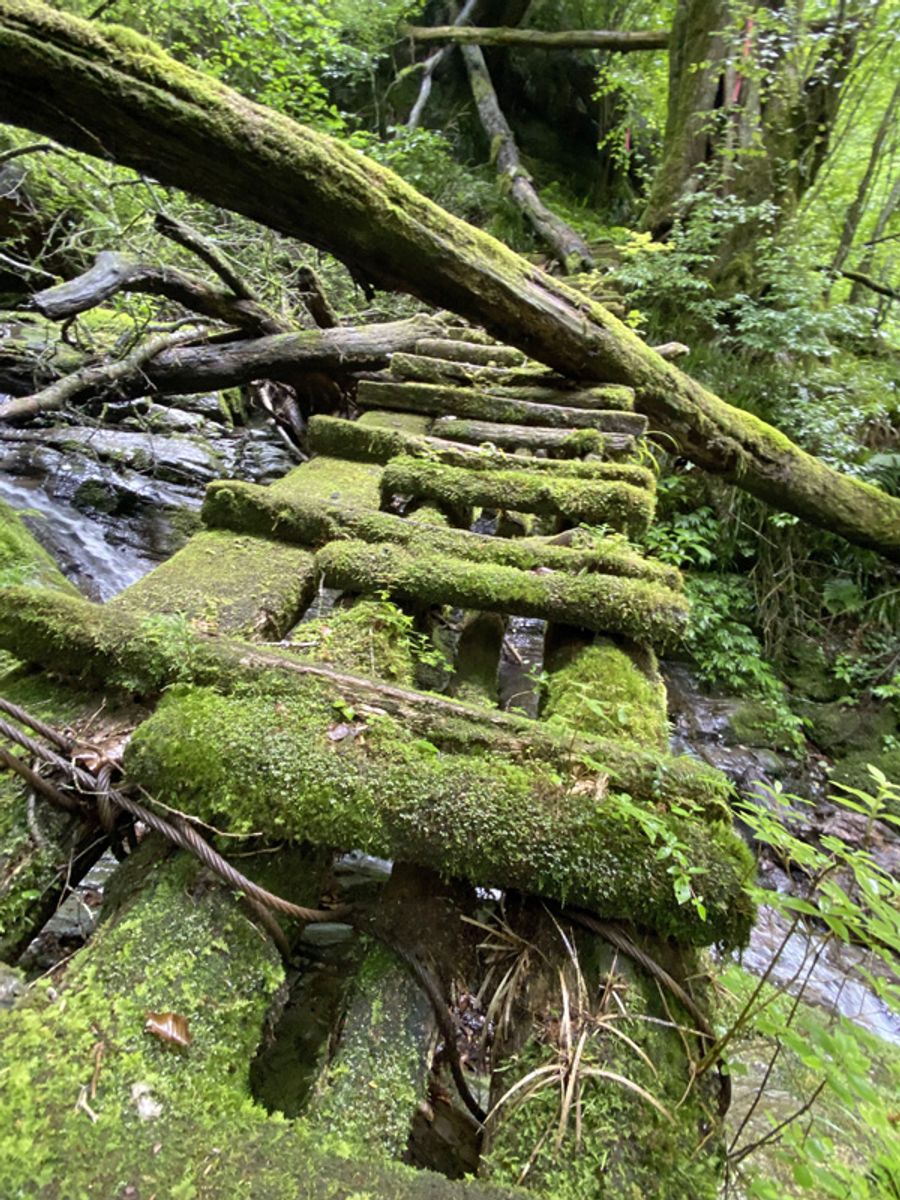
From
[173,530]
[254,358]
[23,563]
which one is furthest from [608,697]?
[173,530]

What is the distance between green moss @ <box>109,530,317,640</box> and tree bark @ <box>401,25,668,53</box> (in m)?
12.9

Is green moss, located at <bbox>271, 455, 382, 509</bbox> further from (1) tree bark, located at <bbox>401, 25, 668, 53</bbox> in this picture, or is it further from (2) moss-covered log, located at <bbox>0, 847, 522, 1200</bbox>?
(1) tree bark, located at <bbox>401, 25, 668, 53</bbox>

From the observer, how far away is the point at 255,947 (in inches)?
45.0

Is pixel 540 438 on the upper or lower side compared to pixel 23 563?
upper

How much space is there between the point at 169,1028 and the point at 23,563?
275cm

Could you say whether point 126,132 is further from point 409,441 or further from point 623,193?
point 623,193

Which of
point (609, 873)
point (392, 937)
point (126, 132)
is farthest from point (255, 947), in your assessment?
point (126, 132)

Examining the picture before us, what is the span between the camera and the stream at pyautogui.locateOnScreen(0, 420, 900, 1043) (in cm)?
399

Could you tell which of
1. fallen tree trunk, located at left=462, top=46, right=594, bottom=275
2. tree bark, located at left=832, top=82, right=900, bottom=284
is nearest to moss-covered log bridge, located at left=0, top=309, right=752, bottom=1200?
tree bark, located at left=832, top=82, right=900, bottom=284

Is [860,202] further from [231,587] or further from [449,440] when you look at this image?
[231,587]

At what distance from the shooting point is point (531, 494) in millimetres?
2904

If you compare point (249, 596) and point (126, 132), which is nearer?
point (249, 596)

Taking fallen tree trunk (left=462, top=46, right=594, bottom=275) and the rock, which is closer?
the rock

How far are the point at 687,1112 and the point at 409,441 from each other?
2899mm
